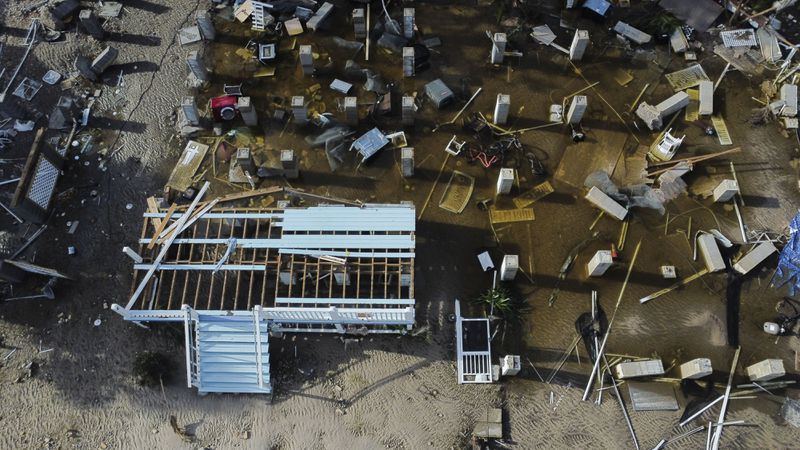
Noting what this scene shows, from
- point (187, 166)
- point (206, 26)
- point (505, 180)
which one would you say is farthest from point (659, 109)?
point (206, 26)

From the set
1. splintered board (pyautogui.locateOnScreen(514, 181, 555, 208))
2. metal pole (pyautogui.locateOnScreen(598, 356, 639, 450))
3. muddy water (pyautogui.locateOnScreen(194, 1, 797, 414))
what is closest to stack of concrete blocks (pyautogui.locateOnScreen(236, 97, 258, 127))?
muddy water (pyautogui.locateOnScreen(194, 1, 797, 414))

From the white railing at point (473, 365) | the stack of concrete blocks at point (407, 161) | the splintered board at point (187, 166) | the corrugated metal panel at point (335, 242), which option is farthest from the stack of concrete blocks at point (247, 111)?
the white railing at point (473, 365)

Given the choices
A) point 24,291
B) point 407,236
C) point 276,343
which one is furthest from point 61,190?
point 407,236

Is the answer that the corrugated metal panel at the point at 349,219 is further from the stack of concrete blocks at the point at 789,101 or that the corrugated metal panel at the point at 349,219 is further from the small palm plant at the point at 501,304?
the stack of concrete blocks at the point at 789,101

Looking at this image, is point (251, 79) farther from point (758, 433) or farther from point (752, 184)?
point (758, 433)

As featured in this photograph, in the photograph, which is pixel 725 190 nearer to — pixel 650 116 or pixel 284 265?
pixel 650 116

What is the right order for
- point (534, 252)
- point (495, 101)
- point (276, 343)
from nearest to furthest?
point (276, 343) → point (534, 252) → point (495, 101)
